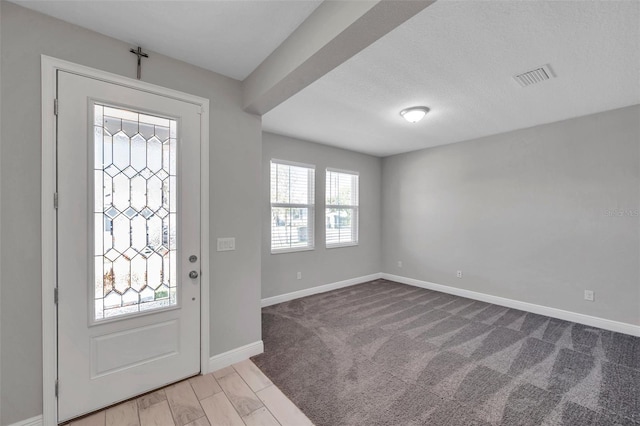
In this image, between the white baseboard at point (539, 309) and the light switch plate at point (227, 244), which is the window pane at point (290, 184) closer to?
the light switch plate at point (227, 244)

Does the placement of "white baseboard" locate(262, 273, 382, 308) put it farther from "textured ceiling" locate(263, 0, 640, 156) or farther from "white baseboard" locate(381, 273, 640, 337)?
"textured ceiling" locate(263, 0, 640, 156)

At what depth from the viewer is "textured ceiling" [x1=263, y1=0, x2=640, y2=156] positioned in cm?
167

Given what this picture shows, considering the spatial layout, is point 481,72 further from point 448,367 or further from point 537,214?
point 448,367

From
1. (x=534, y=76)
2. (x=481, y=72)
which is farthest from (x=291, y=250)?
(x=534, y=76)

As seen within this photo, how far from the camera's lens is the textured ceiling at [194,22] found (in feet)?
5.24

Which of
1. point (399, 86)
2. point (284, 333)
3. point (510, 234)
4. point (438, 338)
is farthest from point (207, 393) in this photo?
point (510, 234)

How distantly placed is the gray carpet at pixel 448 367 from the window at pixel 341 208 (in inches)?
59.8

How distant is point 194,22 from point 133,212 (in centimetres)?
139

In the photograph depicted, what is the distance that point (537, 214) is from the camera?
3695 millimetres

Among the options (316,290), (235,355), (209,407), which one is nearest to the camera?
(209,407)

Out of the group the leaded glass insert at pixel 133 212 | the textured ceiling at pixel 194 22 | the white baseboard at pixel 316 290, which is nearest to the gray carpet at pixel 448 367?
the white baseboard at pixel 316 290

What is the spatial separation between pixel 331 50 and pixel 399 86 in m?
1.22

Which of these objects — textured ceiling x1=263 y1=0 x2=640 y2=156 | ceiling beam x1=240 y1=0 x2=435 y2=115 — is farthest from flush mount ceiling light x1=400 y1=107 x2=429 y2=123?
ceiling beam x1=240 y1=0 x2=435 y2=115

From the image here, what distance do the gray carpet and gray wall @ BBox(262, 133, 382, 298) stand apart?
64 centimetres
